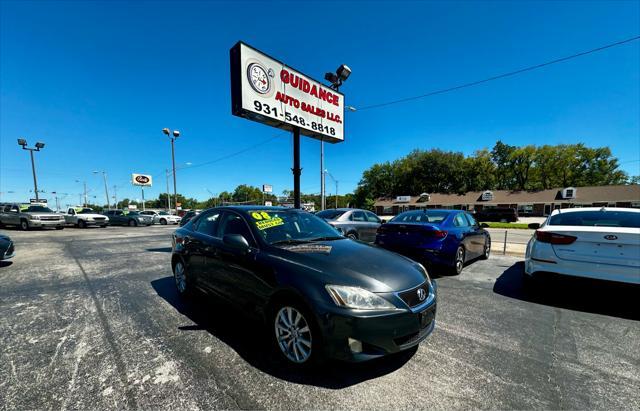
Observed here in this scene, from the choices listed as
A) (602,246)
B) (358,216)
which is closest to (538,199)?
(358,216)

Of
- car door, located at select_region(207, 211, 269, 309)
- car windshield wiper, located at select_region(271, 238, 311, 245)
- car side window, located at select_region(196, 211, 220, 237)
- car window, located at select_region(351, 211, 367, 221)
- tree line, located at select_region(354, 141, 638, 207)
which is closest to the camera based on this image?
car door, located at select_region(207, 211, 269, 309)

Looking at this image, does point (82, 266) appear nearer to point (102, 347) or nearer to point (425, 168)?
point (102, 347)

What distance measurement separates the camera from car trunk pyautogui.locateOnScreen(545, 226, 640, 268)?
11.7 ft

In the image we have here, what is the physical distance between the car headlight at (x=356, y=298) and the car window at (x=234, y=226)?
129 cm

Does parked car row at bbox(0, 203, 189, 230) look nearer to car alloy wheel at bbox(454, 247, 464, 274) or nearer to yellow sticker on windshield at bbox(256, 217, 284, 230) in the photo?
yellow sticker on windshield at bbox(256, 217, 284, 230)

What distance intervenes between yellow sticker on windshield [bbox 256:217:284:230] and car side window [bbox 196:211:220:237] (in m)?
0.85

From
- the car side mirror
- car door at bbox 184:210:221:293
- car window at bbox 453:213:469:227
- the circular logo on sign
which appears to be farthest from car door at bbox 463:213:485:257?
the circular logo on sign

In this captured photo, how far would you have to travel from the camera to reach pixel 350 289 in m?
2.28

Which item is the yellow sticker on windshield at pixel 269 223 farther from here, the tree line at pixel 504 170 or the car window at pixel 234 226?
the tree line at pixel 504 170

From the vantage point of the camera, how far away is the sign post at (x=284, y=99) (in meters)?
8.40

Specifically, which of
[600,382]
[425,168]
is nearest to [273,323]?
[600,382]

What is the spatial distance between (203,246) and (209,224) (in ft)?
1.27

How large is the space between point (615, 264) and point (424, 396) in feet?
11.9

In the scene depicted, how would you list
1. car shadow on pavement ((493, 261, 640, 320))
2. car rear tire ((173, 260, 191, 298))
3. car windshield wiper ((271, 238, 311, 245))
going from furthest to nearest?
car rear tire ((173, 260, 191, 298))
car shadow on pavement ((493, 261, 640, 320))
car windshield wiper ((271, 238, 311, 245))
